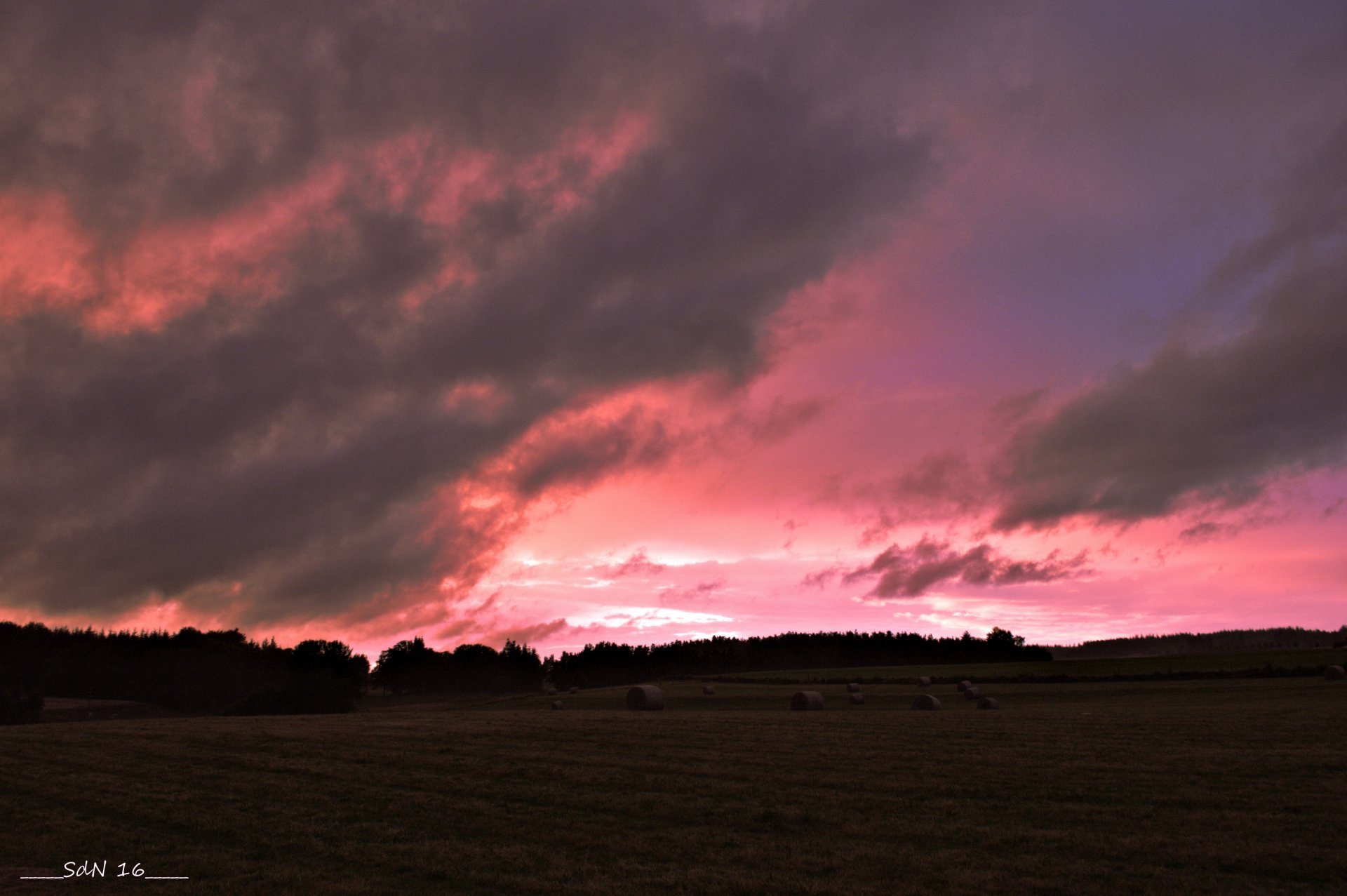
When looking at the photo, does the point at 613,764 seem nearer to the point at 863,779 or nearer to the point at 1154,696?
the point at 863,779

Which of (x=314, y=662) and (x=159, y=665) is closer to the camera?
(x=159, y=665)

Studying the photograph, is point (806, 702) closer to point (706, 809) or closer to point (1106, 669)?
point (706, 809)

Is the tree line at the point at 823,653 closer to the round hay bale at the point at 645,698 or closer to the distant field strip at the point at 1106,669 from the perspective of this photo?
the distant field strip at the point at 1106,669

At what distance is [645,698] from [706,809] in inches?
1508

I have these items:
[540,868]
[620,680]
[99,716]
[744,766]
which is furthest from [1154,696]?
[620,680]

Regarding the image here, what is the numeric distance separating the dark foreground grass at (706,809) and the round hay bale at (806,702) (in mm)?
18897

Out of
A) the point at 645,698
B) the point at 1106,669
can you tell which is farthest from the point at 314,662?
the point at 1106,669

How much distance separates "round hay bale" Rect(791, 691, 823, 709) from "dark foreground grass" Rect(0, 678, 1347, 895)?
1890 centimetres

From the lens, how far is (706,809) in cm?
1678

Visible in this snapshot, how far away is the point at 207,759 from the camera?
1047 inches

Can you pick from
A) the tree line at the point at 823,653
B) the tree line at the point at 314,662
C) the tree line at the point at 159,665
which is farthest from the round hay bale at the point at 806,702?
the tree line at the point at 823,653

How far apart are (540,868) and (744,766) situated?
9835mm

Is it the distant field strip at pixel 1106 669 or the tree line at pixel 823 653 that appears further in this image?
the tree line at pixel 823 653

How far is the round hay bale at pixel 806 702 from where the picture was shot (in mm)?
51094
